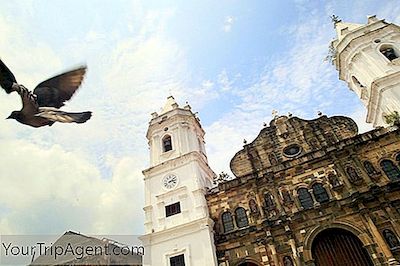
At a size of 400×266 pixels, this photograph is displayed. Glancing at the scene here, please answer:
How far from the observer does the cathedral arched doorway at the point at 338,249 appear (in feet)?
54.1

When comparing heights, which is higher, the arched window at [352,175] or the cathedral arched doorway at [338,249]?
the arched window at [352,175]

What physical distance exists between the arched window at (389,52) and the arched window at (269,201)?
13042 mm

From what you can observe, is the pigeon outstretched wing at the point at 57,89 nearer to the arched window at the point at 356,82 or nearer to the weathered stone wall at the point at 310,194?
the weathered stone wall at the point at 310,194

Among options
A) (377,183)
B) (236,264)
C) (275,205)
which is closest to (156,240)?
(236,264)

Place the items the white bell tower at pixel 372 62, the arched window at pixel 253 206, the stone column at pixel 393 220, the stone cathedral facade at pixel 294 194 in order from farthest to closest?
the white bell tower at pixel 372 62 < the arched window at pixel 253 206 < the stone cathedral facade at pixel 294 194 < the stone column at pixel 393 220

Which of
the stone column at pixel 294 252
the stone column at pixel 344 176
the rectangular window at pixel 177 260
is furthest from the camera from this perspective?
the rectangular window at pixel 177 260

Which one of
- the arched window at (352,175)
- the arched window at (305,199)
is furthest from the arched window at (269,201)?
the arched window at (352,175)

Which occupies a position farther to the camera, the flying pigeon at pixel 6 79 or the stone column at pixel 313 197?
the stone column at pixel 313 197

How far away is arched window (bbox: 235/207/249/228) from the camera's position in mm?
19812

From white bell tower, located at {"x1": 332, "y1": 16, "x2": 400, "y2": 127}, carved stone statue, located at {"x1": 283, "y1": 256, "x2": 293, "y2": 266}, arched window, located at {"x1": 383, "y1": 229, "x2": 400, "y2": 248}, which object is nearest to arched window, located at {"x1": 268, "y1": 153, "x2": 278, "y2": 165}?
carved stone statue, located at {"x1": 283, "y1": 256, "x2": 293, "y2": 266}

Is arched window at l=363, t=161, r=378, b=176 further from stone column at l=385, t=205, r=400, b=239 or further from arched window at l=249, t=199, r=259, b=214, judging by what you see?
arched window at l=249, t=199, r=259, b=214

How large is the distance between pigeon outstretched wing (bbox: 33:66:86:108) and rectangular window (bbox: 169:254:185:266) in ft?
51.7

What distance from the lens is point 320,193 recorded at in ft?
62.0

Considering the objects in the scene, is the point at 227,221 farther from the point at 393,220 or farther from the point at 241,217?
the point at 393,220
